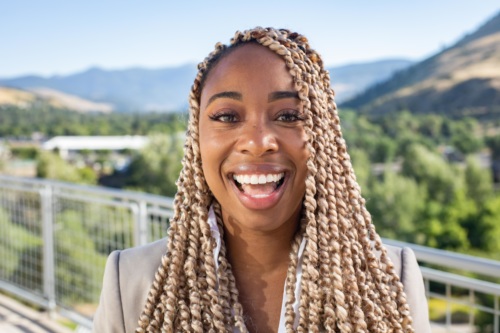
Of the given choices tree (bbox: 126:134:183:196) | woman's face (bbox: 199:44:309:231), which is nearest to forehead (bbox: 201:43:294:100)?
woman's face (bbox: 199:44:309:231)

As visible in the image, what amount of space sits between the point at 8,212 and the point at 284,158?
4.48 meters

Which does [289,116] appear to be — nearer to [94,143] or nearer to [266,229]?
[266,229]

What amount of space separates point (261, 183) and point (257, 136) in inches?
3.8

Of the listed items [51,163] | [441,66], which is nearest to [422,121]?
[441,66]

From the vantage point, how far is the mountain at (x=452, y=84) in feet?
271

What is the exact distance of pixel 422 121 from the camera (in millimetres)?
80875

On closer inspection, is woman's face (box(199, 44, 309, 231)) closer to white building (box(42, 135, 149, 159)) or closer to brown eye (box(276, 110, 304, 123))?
brown eye (box(276, 110, 304, 123))

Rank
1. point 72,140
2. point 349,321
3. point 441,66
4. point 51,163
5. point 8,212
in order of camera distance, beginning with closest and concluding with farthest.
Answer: point 349,321
point 8,212
point 51,163
point 72,140
point 441,66

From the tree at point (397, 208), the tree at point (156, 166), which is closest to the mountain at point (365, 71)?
the tree at point (156, 166)

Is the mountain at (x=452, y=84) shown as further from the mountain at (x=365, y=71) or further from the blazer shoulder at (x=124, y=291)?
the blazer shoulder at (x=124, y=291)

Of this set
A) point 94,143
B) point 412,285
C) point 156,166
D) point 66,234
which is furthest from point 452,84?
point 412,285

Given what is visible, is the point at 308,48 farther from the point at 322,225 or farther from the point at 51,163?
the point at 51,163

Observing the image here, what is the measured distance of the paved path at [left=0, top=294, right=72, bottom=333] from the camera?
4.32 m

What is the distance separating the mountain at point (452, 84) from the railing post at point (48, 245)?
8352 centimetres
